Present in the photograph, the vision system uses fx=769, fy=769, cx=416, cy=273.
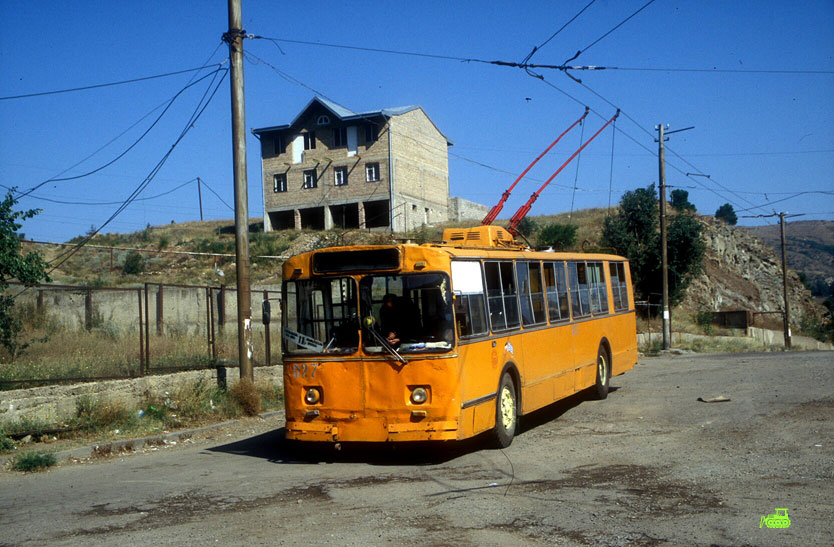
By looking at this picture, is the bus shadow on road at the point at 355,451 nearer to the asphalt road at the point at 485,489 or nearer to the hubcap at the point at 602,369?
the asphalt road at the point at 485,489

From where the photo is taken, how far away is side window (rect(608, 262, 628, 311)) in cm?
1728

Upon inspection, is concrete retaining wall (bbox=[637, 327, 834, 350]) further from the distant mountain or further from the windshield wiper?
the distant mountain

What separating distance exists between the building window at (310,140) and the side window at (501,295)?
43.6 metres

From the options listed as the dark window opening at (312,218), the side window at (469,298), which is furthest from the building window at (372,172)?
the side window at (469,298)

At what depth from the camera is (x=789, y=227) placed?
580ft

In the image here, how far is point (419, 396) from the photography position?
9.52 metres

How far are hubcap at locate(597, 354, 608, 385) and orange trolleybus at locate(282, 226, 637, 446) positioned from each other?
4525 millimetres

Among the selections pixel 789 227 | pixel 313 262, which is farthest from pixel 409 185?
pixel 789 227

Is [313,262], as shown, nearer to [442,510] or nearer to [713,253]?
[442,510]

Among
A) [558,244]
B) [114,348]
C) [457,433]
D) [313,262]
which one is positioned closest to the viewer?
[457,433]

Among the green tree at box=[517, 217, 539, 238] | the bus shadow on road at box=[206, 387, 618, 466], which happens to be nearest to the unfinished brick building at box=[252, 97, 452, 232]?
the green tree at box=[517, 217, 539, 238]

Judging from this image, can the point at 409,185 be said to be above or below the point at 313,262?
above

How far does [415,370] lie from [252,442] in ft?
13.4

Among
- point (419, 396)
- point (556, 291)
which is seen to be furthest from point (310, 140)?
point (419, 396)
